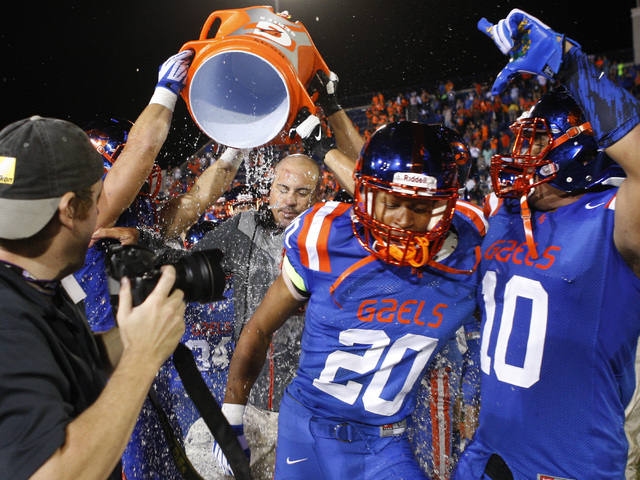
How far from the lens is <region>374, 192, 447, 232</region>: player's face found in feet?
5.90

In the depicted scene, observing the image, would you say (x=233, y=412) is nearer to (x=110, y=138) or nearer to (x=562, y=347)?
(x=562, y=347)

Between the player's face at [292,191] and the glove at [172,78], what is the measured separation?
1.02m

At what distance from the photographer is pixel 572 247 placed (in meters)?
1.66

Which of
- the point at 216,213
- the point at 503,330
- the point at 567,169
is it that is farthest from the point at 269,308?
the point at 216,213

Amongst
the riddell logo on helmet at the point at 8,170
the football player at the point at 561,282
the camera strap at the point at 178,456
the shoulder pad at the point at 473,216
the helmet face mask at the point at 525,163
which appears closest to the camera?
the riddell logo on helmet at the point at 8,170

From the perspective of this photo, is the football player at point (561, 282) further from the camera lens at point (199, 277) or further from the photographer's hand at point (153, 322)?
the photographer's hand at point (153, 322)

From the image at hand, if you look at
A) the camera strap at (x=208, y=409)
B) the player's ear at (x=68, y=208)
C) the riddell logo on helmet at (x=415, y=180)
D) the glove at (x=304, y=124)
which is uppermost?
the player's ear at (x=68, y=208)

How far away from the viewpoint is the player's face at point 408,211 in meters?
1.80

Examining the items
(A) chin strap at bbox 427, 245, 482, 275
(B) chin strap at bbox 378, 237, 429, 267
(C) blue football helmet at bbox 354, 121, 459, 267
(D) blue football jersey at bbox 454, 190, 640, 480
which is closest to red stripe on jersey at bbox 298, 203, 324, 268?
(C) blue football helmet at bbox 354, 121, 459, 267

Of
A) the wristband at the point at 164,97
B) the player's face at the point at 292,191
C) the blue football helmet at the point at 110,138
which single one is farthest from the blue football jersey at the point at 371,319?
the blue football helmet at the point at 110,138

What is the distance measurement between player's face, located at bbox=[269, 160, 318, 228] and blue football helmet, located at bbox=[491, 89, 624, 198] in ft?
4.86

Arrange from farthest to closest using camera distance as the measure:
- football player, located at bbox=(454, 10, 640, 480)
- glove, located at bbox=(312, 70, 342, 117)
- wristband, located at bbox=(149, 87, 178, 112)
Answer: glove, located at bbox=(312, 70, 342, 117) < wristband, located at bbox=(149, 87, 178, 112) < football player, located at bbox=(454, 10, 640, 480)

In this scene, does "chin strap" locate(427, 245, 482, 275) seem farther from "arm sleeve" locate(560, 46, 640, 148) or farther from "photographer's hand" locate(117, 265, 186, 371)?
"photographer's hand" locate(117, 265, 186, 371)

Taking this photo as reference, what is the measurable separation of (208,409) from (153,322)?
478 mm
